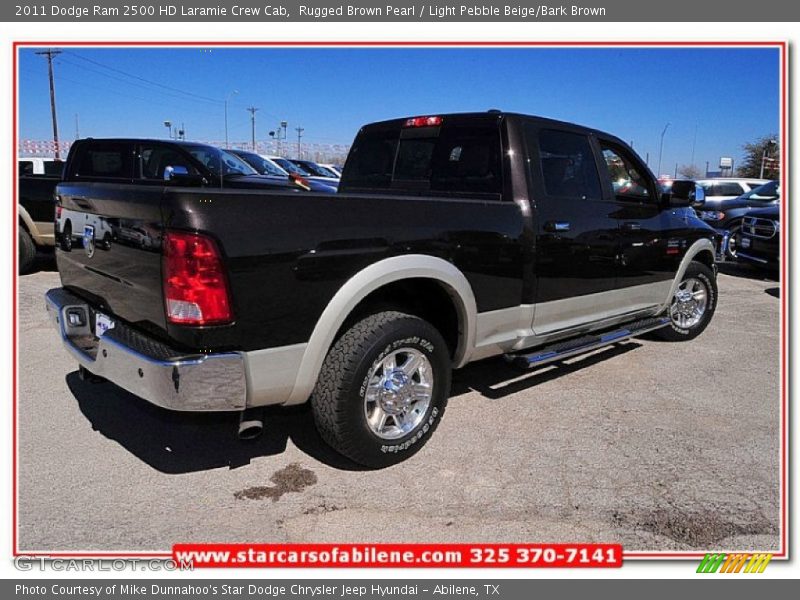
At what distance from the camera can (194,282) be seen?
251 cm

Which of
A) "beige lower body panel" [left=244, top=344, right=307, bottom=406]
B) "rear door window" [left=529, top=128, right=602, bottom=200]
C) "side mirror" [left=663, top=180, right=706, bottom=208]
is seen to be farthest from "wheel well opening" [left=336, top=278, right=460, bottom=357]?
A: "side mirror" [left=663, top=180, right=706, bottom=208]

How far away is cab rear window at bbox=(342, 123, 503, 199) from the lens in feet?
13.3

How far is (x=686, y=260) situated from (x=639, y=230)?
1.03m

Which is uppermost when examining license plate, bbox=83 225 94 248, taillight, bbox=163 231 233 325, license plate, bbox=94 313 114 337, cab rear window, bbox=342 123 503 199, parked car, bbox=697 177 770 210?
parked car, bbox=697 177 770 210

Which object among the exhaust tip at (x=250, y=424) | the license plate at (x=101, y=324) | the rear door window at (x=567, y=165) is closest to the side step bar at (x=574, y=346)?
the rear door window at (x=567, y=165)

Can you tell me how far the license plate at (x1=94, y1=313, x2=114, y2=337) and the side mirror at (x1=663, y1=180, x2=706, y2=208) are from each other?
4424mm

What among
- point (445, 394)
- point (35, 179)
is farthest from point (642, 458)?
point (35, 179)

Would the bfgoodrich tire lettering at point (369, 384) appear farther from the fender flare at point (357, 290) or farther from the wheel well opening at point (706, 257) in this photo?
the wheel well opening at point (706, 257)

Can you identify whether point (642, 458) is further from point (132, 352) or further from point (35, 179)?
point (35, 179)

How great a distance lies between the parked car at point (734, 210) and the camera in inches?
463

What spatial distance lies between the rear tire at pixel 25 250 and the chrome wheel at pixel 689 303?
815 cm

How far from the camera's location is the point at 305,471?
3309 millimetres

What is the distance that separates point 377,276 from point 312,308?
0.39 meters

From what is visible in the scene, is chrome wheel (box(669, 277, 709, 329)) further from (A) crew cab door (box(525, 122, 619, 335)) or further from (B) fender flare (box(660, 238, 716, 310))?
(A) crew cab door (box(525, 122, 619, 335))
